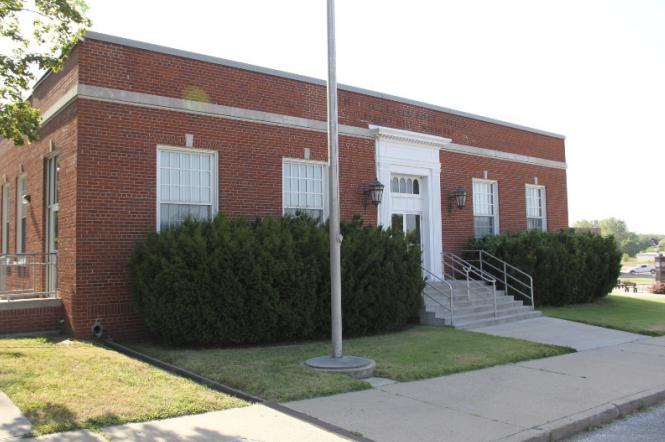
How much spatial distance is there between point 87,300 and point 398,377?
6.15 meters

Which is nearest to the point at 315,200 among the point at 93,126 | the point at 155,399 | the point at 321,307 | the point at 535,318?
the point at 321,307

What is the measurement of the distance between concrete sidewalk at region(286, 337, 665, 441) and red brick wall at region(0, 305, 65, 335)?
262 inches

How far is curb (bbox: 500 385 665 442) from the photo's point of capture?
563 centimetres

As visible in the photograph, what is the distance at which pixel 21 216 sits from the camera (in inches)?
586

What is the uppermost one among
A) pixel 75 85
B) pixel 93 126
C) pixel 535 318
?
pixel 75 85

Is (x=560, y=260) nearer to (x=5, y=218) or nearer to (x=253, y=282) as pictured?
(x=253, y=282)

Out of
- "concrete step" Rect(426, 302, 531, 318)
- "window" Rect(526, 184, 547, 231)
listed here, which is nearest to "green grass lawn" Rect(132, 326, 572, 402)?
"concrete step" Rect(426, 302, 531, 318)

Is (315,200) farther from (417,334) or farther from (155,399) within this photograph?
(155,399)

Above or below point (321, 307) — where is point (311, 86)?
above

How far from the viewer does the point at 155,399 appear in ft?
21.2

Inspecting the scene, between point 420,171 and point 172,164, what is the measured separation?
7.32 m

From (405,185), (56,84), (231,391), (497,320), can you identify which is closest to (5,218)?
(56,84)

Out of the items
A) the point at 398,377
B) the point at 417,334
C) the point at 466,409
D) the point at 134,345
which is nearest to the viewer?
the point at 466,409

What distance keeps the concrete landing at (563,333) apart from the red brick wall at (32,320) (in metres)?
8.57
